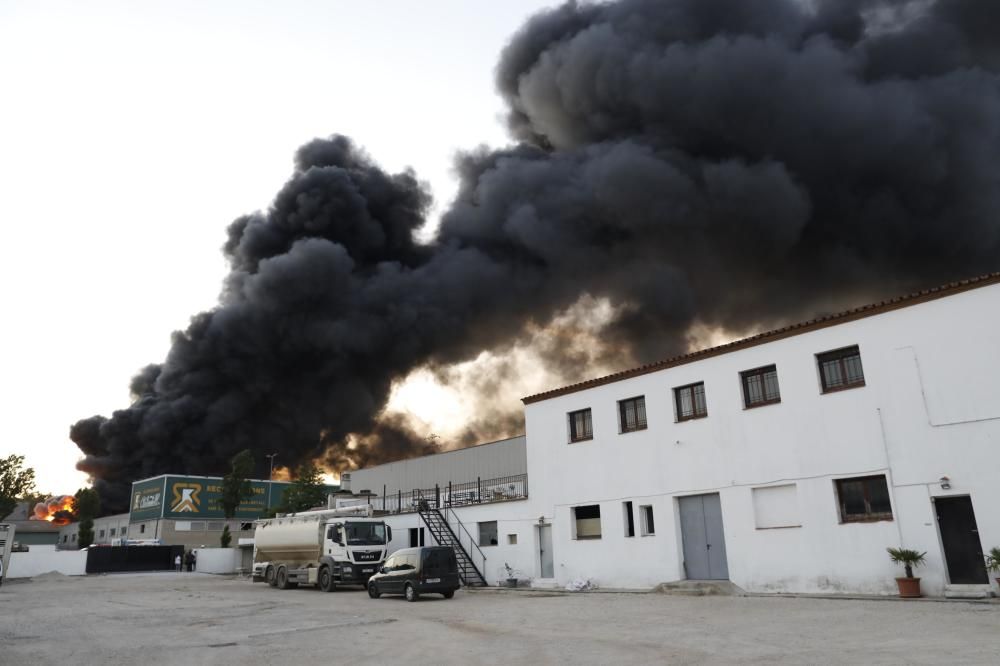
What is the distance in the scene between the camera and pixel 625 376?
21.1 meters

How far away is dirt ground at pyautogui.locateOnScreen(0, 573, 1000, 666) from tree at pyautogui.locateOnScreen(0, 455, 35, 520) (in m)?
40.3

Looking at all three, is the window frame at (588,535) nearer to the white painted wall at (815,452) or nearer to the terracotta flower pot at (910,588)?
the white painted wall at (815,452)

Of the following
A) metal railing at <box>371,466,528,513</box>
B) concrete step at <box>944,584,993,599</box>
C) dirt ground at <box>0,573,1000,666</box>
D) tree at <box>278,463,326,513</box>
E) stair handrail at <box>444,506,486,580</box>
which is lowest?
dirt ground at <box>0,573,1000,666</box>

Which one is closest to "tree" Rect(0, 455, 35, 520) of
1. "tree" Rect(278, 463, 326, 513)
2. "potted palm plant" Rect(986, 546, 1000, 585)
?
"tree" Rect(278, 463, 326, 513)

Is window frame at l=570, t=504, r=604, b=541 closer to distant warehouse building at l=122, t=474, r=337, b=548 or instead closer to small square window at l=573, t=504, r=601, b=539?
small square window at l=573, t=504, r=601, b=539

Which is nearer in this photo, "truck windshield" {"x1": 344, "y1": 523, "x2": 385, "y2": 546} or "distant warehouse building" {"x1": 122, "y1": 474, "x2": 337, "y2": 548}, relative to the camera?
"truck windshield" {"x1": 344, "y1": 523, "x2": 385, "y2": 546}

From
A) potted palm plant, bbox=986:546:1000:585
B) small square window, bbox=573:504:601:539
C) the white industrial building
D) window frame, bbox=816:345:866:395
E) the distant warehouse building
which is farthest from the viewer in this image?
the distant warehouse building

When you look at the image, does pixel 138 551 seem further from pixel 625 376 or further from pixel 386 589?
pixel 625 376

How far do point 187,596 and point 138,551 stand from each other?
28.6m

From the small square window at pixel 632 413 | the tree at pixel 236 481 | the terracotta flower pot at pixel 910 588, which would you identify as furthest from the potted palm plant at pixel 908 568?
the tree at pixel 236 481

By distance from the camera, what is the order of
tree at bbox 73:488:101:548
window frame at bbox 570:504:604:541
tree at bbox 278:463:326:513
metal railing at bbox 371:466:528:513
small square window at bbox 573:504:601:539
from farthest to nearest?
tree at bbox 73:488:101:548, tree at bbox 278:463:326:513, metal railing at bbox 371:466:528:513, small square window at bbox 573:504:601:539, window frame at bbox 570:504:604:541

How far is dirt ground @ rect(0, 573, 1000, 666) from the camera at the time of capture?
8617 millimetres

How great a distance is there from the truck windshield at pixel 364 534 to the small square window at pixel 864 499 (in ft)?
49.1

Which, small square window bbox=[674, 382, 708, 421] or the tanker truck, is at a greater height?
small square window bbox=[674, 382, 708, 421]
